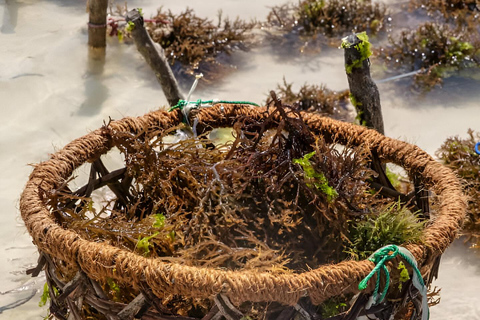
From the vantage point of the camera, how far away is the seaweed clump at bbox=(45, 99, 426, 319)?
1728 millimetres

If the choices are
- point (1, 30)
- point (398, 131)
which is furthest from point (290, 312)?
point (1, 30)

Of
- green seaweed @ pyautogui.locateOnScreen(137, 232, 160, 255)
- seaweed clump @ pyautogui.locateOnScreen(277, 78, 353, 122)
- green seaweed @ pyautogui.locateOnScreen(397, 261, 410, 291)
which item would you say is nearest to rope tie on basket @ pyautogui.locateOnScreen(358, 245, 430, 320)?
green seaweed @ pyautogui.locateOnScreen(397, 261, 410, 291)

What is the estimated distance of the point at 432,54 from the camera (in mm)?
4707

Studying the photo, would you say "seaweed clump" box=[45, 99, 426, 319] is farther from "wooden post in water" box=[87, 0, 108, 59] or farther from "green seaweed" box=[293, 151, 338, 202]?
"wooden post in water" box=[87, 0, 108, 59]

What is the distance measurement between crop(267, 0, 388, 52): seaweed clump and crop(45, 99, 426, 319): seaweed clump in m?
3.27

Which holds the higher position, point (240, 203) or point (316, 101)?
point (240, 203)

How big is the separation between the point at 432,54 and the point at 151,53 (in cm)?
254

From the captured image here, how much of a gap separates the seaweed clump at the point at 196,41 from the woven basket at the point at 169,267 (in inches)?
107

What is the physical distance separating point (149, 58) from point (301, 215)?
1560 millimetres

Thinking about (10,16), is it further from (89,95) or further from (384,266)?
(384,266)

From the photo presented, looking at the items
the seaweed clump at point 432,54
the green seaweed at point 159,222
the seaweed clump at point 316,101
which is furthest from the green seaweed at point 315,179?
the seaweed clump at point 432,54

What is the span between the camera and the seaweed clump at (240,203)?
5.67 ft

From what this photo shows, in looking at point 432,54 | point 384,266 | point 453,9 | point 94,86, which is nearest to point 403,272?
point 384,266

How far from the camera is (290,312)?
1.44 metres
